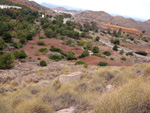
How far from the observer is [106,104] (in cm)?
292

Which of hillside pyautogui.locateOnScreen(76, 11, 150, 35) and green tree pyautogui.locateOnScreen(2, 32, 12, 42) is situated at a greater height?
hillside pyautogui.locateOnScreen(76, 11, 150, 35)

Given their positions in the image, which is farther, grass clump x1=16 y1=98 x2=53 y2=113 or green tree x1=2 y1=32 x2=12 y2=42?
green tree x1=2 y1=32 x2=12 y2=42

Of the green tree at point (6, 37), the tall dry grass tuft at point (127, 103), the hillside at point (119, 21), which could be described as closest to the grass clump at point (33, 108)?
the tall dry grass tuft at point (127, 103)

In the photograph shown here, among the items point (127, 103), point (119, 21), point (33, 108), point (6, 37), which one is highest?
point (119, 21)

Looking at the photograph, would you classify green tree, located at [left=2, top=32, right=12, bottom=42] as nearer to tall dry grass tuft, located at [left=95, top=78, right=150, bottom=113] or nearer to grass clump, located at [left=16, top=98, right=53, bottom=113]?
grass clump, located at [left=16, top=98, right=53, bottom=113]

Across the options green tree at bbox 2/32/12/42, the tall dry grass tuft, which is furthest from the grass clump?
green tree at bbox 2/32/12/42

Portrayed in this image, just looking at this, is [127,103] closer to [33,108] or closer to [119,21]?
[33,108]

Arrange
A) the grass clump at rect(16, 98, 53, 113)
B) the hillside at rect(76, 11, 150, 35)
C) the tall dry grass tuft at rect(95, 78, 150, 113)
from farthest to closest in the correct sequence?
the hillside at rect(76, 11, 150, 35), the grass clump at rect(16, 98, 53, 113), the tall dry grass tuft at rect(95, 78, 150, 113)

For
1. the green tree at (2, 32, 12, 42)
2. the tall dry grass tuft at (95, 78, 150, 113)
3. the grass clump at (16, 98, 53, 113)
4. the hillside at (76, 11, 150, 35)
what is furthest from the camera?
the hillside at (76, 11, 150, 35)

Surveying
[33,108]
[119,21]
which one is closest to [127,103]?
[33,108]

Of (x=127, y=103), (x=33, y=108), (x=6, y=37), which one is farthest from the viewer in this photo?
(x=6, y=37)

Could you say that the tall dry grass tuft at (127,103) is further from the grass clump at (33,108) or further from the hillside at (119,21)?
the hillside at (119,21)

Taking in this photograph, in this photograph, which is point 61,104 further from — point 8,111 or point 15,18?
point 15,18

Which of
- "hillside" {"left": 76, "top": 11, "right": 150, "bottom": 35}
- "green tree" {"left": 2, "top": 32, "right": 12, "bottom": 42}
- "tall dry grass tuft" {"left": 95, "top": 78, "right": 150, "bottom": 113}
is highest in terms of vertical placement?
"hillside" {"left": 76, "top": 11, "right": 150, "bottom": 35}
